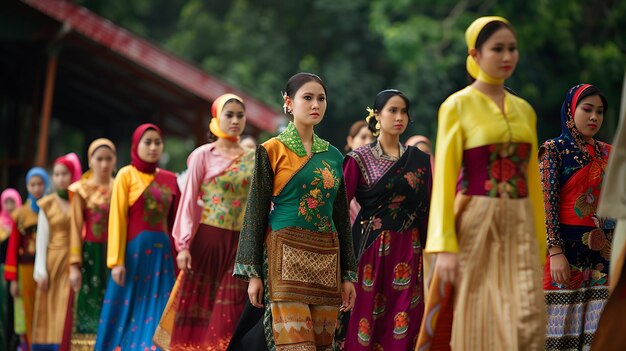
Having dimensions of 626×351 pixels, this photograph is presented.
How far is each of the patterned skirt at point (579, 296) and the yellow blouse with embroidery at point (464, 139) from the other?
168 cm

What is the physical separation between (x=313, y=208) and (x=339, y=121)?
19205 millimetres

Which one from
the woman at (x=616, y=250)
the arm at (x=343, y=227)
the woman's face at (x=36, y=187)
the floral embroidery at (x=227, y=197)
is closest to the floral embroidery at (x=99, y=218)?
the floral embroidery at (x=227, y=197)

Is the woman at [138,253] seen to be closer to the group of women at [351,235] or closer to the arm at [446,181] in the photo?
the group of women at [351,235]

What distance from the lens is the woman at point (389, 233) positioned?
730 centimetres

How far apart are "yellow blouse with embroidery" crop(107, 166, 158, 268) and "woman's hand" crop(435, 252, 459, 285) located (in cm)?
452

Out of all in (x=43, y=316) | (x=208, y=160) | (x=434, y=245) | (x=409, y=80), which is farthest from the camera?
(x=409, y=80)

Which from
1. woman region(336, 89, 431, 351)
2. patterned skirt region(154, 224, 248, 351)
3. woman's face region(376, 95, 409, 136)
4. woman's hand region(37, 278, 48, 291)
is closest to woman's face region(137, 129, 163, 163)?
patterned skirt region(154, 224, 248, 351)

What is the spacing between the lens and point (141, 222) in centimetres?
928

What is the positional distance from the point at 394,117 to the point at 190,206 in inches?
76.1

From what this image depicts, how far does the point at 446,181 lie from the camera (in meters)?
5.20

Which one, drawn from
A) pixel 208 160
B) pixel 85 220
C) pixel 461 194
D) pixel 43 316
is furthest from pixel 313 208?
pixel 43 316

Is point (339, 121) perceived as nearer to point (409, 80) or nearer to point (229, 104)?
point (409, 80)

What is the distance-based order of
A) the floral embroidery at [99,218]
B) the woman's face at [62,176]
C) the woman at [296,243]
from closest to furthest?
the woman at [296,243] < the floral embroidery at [99,218] < the woman's face at [62,176]

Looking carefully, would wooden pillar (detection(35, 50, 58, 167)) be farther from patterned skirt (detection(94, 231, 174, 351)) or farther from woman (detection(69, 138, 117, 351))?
patterned skirt (detection(94, 231, 174, 351))
